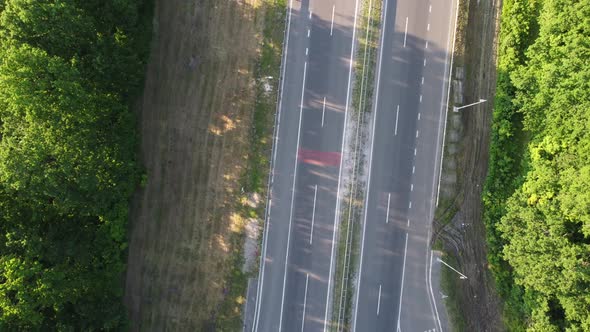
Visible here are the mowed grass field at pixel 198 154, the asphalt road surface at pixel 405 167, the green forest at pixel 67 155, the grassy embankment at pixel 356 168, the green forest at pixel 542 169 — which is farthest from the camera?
the asphalt road surface at pixel 405 167

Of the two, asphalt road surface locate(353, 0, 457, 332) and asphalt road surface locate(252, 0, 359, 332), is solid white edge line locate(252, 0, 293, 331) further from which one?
asphalt road surface locate(353, 0, 457, 332)

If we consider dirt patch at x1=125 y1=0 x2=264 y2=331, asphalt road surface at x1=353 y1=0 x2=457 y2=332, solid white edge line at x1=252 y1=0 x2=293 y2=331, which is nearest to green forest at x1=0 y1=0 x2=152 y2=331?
dirt patch at x1=125 y1=0 x2=264 y2=331

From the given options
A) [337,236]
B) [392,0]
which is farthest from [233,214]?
[392,0]

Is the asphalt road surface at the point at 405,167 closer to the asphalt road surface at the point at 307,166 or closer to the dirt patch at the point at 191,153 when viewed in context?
the asphalt road surface at the point at 307,166

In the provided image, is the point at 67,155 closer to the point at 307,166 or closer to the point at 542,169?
the point at 307,166

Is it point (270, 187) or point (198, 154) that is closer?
point (198, 154)

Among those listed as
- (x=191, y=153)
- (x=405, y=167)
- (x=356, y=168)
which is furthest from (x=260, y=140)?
(x=405, y=167)

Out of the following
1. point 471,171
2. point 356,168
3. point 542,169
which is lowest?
point 356,168

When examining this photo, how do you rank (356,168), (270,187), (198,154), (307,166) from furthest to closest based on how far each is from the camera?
(356,168) < (307,166) < (270,187) < (198,154)

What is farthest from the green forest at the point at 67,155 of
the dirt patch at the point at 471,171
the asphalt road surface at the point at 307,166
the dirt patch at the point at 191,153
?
the dirt patch at the point at 471,171
